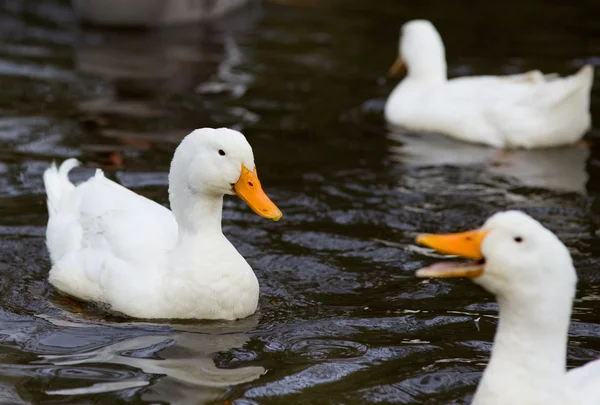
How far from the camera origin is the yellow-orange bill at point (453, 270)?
13.5ft

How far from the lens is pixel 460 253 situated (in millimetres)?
4176

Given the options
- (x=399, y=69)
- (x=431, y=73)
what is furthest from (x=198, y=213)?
(x=399, y=69)

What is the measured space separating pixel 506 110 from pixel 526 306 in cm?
589

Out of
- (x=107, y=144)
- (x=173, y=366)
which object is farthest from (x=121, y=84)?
(x=173, y=366)

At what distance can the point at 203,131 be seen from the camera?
5.58 metres

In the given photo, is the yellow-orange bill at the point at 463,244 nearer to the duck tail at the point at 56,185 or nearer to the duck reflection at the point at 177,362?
the duck reflection at the point at 177,362

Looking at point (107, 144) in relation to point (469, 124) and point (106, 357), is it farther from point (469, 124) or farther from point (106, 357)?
point (106, 357)

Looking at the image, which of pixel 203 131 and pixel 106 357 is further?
pixel 203 131

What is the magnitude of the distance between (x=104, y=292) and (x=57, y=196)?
1.23 m

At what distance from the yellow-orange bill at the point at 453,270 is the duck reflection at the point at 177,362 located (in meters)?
1.26

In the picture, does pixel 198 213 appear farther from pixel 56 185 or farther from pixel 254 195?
pixel 56 185

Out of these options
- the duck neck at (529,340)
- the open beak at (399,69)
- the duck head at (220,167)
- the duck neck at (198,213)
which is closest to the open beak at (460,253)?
the duck neck at (529,340)

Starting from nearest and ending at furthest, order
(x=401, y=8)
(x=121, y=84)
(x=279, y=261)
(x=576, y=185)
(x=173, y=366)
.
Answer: (x=173, y=366)
(x=279, y=261)
(x=576, y=185)
(x=121, y=84)
(x=401, y=8)

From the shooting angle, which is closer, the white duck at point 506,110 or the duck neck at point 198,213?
the duck neck at point 198,213
